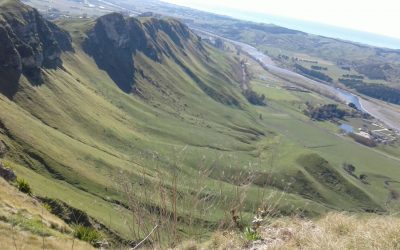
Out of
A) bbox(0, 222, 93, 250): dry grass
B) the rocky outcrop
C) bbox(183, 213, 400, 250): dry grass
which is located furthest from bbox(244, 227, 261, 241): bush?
the rocky outcrop

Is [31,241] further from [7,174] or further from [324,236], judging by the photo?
[7,174]

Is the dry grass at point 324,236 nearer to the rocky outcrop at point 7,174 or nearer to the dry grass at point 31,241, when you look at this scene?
the dry grass at point 31,241

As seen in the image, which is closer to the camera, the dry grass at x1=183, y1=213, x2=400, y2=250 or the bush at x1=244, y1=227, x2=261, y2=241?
the dry grass at x1=183, y1=213, x2=400, y2=250

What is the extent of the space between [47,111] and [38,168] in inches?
2163

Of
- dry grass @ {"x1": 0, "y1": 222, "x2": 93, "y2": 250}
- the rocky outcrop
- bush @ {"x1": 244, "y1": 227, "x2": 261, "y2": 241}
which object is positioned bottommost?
the rocky outcrop

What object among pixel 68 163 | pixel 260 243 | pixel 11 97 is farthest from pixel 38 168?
pixel 260 243

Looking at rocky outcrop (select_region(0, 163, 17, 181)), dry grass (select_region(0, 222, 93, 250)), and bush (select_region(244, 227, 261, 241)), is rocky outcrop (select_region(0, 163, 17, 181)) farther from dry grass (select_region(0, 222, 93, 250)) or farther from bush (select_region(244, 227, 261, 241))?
bush (select_region(244, 227, 261, 241))

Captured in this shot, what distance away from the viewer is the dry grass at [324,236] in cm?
1153

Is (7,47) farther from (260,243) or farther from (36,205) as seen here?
(260,243)

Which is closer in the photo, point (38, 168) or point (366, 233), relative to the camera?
point (366, 233)

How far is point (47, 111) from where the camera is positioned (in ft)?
587

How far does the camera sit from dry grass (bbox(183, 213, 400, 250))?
37.8 ft

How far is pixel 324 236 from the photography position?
484 inches

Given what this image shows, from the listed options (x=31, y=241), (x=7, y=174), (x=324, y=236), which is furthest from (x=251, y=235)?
(x=7, y=174)
